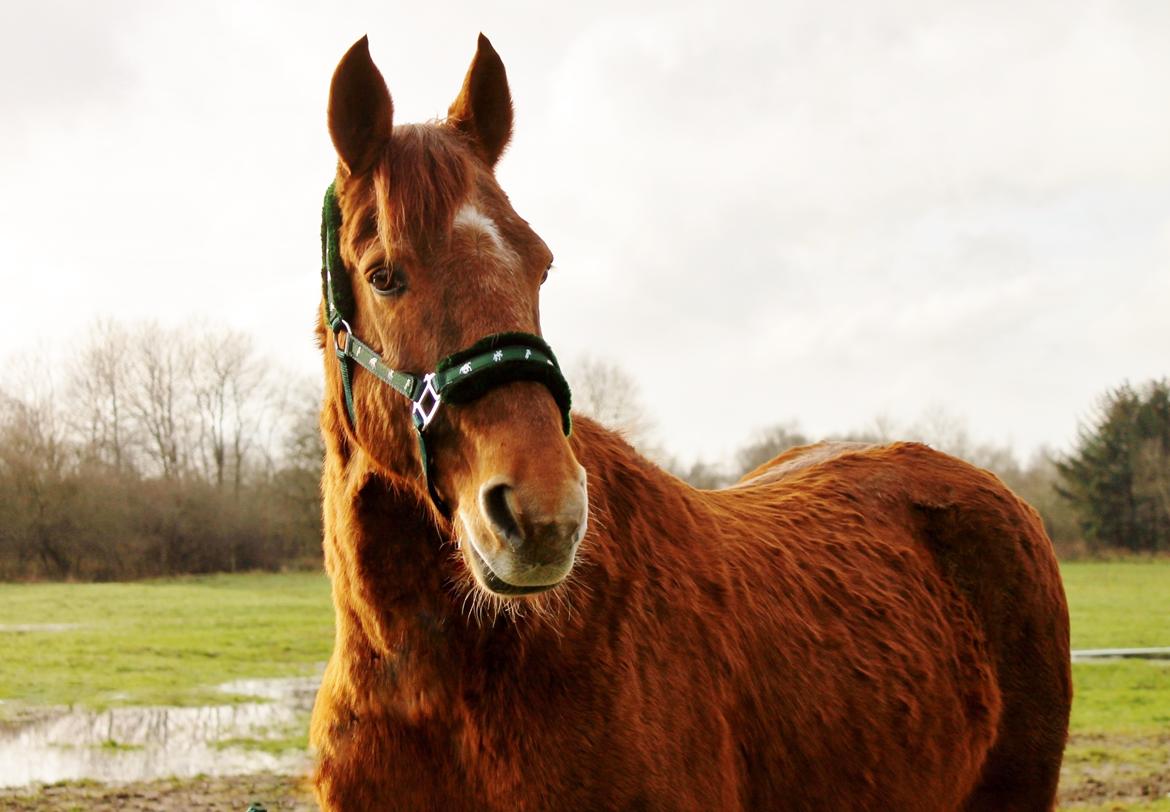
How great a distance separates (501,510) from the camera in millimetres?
2232

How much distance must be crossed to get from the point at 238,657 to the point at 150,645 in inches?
92.1

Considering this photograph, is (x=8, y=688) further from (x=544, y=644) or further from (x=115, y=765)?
(x=544, y=644)

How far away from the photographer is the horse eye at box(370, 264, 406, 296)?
265 cm

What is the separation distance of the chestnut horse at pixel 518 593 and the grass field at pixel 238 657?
6296 mm

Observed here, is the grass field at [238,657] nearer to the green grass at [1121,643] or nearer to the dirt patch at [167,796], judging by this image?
the green grass at [1121,643]

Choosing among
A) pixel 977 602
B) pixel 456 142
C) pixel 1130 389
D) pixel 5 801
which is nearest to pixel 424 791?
pixel 456 142

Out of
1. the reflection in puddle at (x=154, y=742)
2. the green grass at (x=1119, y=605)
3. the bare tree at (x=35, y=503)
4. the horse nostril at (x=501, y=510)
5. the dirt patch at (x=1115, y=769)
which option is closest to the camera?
the horse nostril at (x=501, y=510)

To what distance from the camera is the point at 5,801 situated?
7.99m

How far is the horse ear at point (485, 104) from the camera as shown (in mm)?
3135

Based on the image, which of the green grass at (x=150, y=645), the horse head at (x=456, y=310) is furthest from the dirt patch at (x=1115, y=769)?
the green grass at (x=150, y=645)

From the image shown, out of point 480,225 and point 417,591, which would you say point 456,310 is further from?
point 417,591

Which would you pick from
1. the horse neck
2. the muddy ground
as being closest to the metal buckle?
the horse neck

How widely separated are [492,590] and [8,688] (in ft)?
46.4

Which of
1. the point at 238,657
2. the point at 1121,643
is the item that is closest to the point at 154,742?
the point at 238,657
